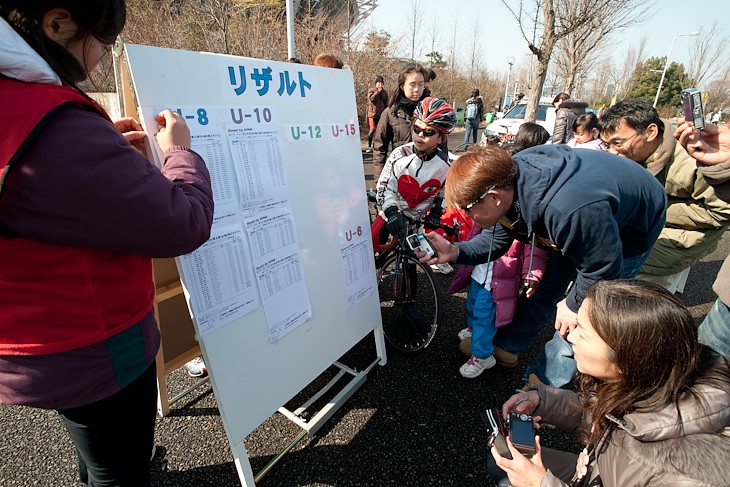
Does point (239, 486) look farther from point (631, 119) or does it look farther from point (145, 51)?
point (631, 119)

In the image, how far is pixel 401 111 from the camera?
13.3ft

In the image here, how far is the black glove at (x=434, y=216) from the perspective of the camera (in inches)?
109

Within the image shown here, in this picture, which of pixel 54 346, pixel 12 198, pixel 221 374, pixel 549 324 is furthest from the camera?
pixel 549 324

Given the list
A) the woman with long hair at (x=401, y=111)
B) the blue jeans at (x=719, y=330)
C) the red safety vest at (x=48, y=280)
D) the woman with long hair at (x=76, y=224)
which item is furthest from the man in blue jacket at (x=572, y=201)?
the woman with long hair at (x=401, y=111)

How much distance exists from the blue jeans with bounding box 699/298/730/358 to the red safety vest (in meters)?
→ 2.43

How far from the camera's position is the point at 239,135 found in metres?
1.45

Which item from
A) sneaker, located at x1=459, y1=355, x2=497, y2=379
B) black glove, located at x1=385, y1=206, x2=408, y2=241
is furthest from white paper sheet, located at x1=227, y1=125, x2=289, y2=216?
sneaker, located at x1=459, y1=355, x2=497, y2=379

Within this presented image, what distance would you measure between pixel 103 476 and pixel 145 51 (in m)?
1.30

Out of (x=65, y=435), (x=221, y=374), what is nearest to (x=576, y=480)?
(x=221, y=374)

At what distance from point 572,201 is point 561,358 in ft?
3.53

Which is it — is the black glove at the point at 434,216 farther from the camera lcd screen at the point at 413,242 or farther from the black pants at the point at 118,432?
the black pants at the point at 118,432

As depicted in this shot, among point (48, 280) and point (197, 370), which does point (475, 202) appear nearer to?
point (48, 280)

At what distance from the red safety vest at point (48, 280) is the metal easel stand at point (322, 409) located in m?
1.24

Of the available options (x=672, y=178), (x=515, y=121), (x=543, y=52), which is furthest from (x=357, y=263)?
(x=515, y=121)
